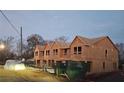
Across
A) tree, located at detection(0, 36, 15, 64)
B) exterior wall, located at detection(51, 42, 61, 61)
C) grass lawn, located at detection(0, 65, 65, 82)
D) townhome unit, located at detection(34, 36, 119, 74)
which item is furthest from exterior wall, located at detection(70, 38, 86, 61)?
tree, located at detection(0, 36, 15, 64)

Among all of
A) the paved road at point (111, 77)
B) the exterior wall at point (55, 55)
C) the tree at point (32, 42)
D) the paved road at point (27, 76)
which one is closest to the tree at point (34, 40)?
the tree at point (32, 42)

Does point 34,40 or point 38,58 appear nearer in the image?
point 34,40

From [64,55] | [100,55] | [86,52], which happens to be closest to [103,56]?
[100,55]

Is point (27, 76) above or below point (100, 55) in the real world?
below

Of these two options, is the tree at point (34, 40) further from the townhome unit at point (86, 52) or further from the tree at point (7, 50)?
the tree at point (7, 50)

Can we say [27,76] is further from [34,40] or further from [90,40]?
[90,40]

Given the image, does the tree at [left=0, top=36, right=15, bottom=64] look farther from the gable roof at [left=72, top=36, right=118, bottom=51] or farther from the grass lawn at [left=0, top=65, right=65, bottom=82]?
the gable roof at [left=72, top=36, right=118, bottom=51]
